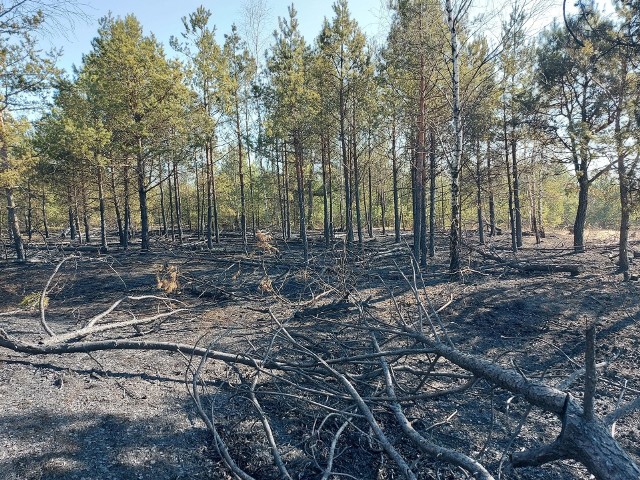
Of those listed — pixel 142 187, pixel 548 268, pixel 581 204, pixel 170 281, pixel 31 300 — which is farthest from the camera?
pixel 142 187

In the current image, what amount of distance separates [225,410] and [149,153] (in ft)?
54.1

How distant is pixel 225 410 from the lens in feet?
13.6

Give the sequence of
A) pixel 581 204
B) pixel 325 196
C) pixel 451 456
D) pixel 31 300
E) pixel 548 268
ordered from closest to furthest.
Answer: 1. pixel 451 456
2. pixel 31 300
3. pixel 548 268
4. pixel 581 204
5. pixel 325 196

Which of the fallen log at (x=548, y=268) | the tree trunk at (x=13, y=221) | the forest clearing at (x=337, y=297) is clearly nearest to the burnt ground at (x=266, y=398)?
the forest clearing at (x=337, y=297)

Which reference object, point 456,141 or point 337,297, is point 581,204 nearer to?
point 456,141

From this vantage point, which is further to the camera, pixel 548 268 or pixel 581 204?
pixel 581 204

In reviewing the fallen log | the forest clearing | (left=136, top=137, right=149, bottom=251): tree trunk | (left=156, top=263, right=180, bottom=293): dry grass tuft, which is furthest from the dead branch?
(left=136, top=137, right=149, bottom=251): tree trunk

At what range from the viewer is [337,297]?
9570 mm

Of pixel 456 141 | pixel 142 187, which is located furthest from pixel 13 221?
pixel 456 141

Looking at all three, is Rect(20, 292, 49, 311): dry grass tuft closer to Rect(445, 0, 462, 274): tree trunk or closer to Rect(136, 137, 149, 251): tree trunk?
Rect(445, 0, 462, 274): tree trunk

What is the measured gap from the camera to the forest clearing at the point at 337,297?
3.32 metres

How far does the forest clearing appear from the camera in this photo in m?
3.32

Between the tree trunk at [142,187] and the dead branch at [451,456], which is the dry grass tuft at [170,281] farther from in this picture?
the tree trunk at [142,187]

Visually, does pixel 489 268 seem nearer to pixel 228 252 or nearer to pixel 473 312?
pixel 473 312
